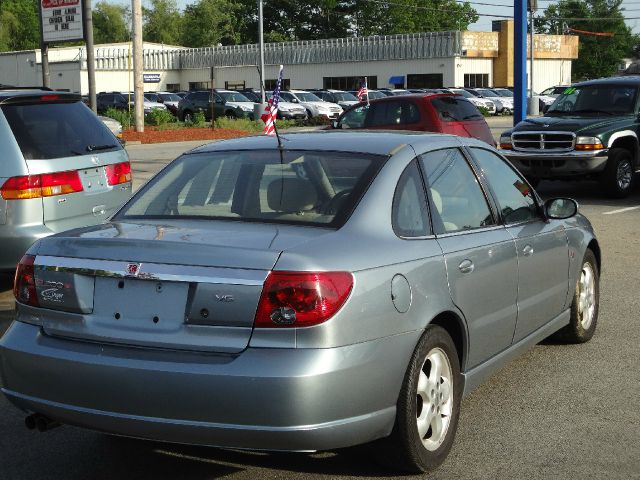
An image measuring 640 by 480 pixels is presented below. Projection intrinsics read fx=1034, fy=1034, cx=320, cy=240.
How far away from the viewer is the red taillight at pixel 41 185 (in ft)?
27.3

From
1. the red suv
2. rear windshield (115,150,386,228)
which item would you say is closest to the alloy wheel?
rear windshield (115,150,386,228)

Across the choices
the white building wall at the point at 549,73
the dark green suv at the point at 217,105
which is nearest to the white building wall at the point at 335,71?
the white building wall at the point at 549,73

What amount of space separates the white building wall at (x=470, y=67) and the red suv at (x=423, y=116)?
5267cm

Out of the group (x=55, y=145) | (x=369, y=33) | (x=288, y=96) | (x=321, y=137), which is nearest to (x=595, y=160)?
(x=55, y=145)

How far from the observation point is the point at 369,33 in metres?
106

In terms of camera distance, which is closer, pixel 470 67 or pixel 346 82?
pixel 470 67

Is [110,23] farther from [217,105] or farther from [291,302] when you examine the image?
[291,302]

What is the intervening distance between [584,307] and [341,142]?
2.55 meters

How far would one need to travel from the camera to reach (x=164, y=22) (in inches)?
5349

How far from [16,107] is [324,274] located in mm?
5349

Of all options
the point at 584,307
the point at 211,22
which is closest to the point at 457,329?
the point at 584,307

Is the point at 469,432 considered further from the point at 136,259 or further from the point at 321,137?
the point at 136,259

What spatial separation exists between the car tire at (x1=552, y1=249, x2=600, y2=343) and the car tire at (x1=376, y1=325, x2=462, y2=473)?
2.16m

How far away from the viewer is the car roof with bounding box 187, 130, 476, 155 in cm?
525
